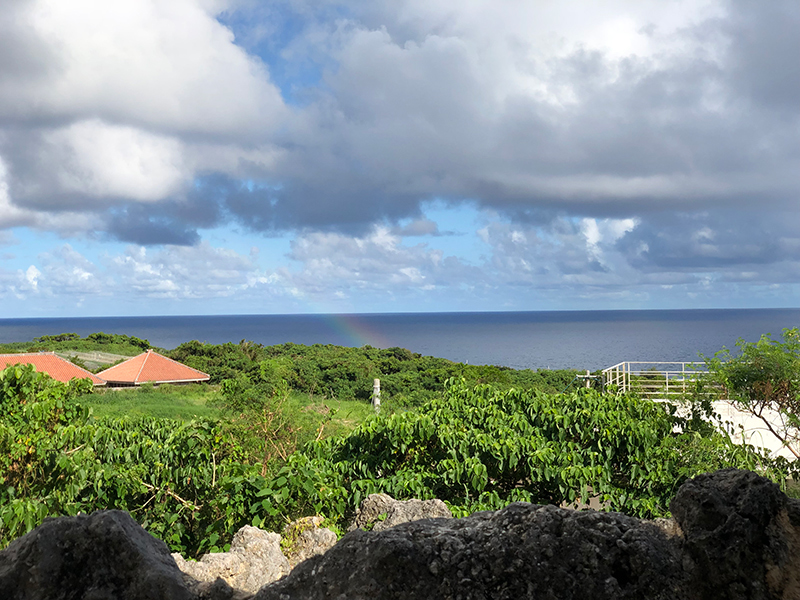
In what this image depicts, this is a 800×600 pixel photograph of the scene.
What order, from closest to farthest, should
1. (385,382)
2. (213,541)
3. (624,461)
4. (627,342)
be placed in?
(213,541), (624,461), (385,382), (627,342)

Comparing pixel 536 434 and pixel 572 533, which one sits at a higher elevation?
pixel 572 533

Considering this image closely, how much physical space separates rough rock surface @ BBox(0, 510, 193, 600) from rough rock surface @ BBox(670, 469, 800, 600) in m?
1.68

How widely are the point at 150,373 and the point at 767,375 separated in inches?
1163

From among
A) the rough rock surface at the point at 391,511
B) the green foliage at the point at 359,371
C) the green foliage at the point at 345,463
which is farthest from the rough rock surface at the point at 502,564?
the green foliage at the point at 359,371

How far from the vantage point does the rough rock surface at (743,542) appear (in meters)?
1.77

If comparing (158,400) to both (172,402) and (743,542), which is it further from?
(743,542)

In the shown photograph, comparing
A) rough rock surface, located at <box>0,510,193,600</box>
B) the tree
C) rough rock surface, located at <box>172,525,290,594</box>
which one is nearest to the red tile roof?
rough rock surface, located at <box>172,525,290,594</box>

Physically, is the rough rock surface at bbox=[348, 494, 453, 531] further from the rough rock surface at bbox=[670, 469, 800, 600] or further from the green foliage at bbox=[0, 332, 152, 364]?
the green foliage at bbox=[0, 332, 152, 364]

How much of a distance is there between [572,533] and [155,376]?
32.6 metres

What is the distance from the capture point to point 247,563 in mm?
4133

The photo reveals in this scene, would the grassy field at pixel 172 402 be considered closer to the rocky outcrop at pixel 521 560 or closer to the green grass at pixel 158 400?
the green grass at pixel 158 400

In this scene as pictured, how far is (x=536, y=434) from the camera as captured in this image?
620 cm

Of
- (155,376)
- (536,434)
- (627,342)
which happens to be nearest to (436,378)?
(155,376)

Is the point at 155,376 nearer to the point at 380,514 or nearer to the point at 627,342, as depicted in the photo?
the point at 380,514
